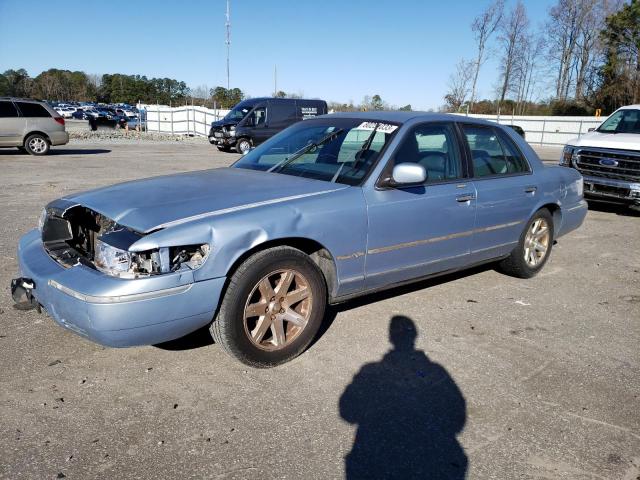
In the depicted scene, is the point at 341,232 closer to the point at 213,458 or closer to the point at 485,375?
the point at 485,375

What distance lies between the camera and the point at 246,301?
10.5 ft

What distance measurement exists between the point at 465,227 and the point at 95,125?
32.4 metres

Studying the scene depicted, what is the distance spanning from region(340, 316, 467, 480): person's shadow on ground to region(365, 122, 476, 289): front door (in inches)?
26.0

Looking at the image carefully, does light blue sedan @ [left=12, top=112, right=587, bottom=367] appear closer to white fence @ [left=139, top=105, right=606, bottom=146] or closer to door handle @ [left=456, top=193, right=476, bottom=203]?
door handle @ [left=456, top=193, right=476, bottom=203]

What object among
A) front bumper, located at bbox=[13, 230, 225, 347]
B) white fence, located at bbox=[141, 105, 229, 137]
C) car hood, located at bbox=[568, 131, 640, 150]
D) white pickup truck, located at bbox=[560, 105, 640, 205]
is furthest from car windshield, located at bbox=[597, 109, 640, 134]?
white fence, located at bbox=[141, 105, 229, 137]

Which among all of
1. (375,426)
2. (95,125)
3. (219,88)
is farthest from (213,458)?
(219,88)

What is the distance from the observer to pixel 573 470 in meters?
2.54

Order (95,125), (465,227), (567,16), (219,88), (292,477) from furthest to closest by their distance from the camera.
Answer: (219,88)
(567,16)
(95,125)
(465,227)
(292,477)

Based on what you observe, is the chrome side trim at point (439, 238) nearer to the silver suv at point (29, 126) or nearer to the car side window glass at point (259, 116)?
the silver suv at point (29, 126)

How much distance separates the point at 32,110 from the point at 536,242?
52.4 ft

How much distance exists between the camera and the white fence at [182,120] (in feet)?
105

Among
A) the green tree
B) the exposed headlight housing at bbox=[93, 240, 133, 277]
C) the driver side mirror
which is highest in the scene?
the green tree

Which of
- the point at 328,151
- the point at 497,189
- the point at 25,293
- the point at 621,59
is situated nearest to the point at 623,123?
the point at 497,189

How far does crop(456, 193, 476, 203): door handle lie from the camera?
14.2 ft
